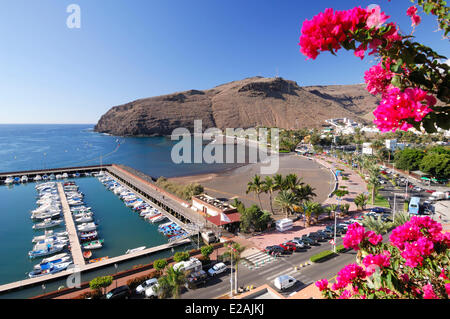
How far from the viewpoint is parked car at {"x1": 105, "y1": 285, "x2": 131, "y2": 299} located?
1463 cm

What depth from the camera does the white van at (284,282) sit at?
13945mm

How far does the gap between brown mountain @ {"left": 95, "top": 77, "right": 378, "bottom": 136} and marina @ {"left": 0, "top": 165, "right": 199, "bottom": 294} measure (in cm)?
12736

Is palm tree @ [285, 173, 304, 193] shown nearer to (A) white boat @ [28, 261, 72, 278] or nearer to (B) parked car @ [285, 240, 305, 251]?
(B) parked car @ [285, 240, 305, 251]

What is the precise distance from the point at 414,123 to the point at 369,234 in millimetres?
2204

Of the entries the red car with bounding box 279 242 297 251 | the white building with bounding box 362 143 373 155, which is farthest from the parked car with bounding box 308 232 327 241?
the white building with bounding box 362 143 373 155

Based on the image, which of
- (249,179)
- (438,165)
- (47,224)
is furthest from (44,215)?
(438,165)

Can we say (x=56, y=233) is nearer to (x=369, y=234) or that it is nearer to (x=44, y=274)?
(x=44, y=274)

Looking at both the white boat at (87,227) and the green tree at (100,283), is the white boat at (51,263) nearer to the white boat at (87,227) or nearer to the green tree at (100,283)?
Answer: the white boat at (87,227)

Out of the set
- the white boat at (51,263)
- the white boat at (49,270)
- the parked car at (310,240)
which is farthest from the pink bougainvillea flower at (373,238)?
the white boat at (51,263)

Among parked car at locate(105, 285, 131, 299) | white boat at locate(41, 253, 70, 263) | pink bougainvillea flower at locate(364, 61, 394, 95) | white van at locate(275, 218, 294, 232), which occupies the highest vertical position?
pink bougainvillea flower at locate(364, 61, 394, 95)

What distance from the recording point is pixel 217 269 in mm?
16562

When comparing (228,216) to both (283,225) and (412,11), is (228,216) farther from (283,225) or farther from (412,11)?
(412,11)

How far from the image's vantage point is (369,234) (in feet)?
11.6
